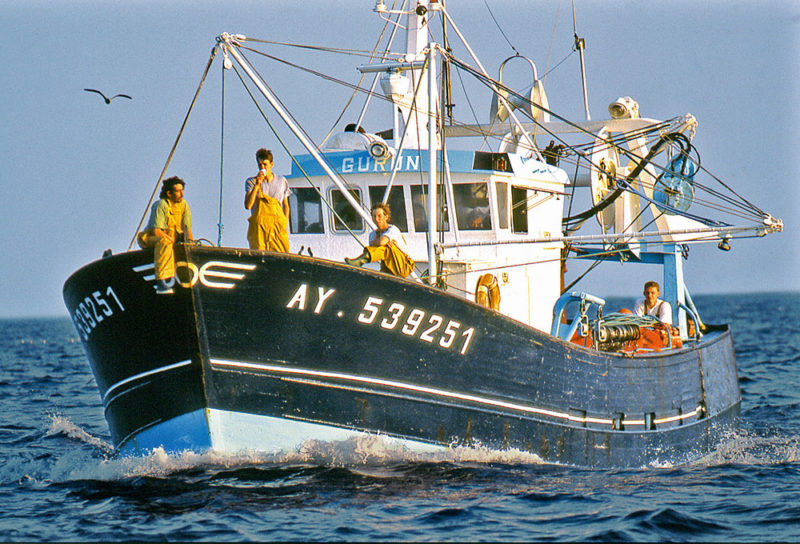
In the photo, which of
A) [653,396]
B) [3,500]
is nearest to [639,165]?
[653,396]

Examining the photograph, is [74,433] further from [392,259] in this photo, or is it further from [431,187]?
[431,187]

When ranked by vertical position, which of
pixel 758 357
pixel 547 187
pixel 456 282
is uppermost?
pixel 547 187

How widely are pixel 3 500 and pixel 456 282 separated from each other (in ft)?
19.5

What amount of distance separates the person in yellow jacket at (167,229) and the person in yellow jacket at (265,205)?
28.0 inches

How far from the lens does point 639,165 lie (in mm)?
15555

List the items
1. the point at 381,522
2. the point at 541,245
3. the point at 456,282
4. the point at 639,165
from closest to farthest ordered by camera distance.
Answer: the point at 381,522
the point at 456,282
the point at 541,245
the point at 639,165

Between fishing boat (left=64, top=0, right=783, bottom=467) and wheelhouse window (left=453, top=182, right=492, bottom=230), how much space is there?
20 mm

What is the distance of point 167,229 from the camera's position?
9.87 meters

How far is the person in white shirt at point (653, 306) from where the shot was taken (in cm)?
1529

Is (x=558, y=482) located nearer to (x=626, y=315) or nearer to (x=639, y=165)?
(x=626, y=315)

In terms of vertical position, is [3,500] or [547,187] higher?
[547,187]

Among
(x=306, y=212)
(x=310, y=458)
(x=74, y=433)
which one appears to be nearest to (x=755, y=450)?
(x=306, y=212)

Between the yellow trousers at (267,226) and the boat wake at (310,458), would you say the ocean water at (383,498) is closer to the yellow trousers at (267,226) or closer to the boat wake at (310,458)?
the boat wake at (310,458)

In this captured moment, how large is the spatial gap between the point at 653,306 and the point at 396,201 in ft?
15.5
